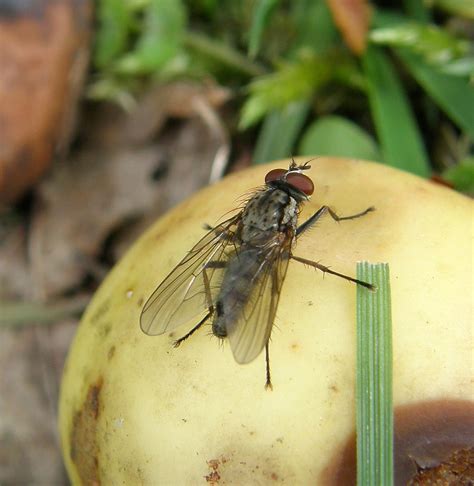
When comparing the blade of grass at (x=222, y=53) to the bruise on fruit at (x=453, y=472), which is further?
the blade of grass at (x=222, y=53)

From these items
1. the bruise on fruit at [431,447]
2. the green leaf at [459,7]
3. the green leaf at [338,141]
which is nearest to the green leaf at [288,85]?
the green leaf at [338,141]

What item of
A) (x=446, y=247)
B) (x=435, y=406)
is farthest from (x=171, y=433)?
(x=446, y=247)

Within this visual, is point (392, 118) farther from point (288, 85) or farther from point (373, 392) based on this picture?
point (373, 392)

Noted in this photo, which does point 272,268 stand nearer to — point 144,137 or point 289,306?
point 289,306

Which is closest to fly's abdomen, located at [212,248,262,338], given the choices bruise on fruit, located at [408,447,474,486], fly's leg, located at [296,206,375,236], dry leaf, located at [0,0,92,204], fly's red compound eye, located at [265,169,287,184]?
fly's leg, located at [296,206,375,236]

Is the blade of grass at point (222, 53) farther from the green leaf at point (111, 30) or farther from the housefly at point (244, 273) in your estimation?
the housefly at point (244, 273)

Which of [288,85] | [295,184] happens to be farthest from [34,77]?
[295,184]

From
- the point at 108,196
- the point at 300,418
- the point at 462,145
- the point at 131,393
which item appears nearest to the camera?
the point at 300,418

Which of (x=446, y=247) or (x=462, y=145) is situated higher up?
(x=446, y=247)
